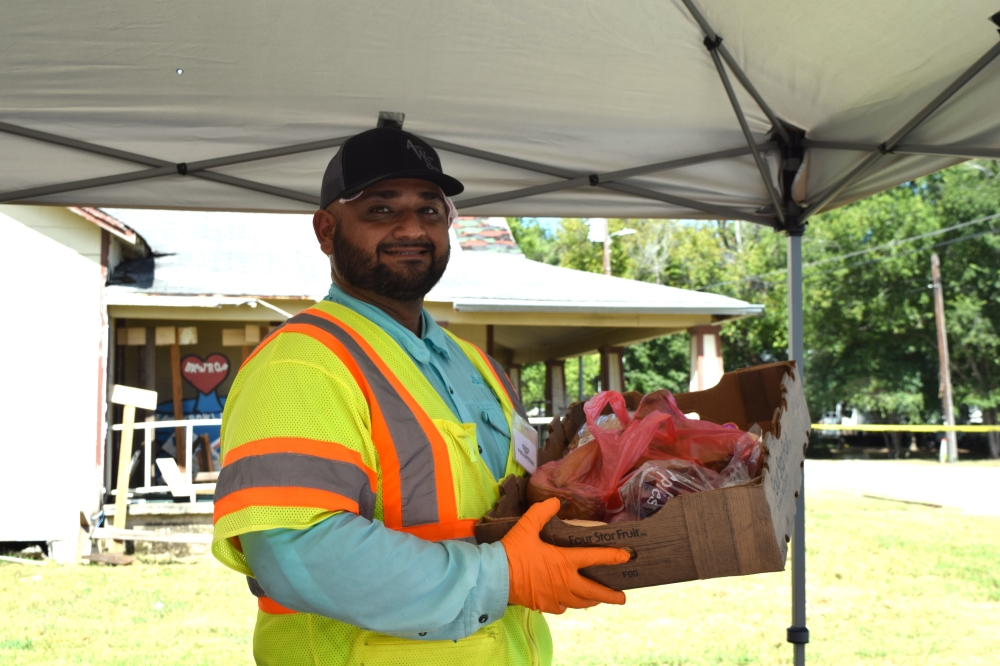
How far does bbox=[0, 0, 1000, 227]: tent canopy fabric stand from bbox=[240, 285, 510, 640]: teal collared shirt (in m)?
1.79

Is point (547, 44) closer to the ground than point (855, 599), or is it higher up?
higher up

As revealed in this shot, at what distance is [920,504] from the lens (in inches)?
566

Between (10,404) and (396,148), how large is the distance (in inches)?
370

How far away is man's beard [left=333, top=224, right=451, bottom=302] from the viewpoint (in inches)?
87.3

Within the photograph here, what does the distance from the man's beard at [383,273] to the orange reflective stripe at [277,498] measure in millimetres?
684

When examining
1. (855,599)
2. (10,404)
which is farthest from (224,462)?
(10,404)

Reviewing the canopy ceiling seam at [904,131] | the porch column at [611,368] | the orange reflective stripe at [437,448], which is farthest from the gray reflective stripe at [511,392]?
the porch column at [611,368]

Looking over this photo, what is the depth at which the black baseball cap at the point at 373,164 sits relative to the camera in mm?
2180

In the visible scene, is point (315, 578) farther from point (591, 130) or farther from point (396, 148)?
point (591, 130)

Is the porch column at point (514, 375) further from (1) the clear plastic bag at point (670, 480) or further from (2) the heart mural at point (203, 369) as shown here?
(1) the clear plastic bag at point (670, 480)

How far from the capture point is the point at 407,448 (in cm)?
190

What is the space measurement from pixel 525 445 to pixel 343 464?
0.72m

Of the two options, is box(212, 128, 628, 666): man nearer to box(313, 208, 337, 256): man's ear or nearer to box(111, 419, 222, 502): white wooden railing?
box(313, 208, 337, 256): man's ear

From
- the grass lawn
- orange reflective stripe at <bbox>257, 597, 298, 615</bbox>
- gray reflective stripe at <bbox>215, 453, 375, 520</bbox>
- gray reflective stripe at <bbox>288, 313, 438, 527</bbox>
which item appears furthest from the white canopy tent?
the grass lawn
